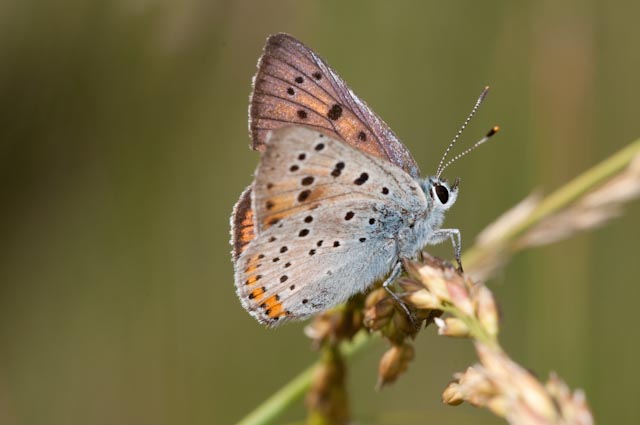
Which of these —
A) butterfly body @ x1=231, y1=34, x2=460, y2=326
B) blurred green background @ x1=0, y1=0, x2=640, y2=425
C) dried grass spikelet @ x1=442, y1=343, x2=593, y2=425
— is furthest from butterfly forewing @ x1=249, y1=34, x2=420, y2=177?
blurred green background @ x1=0, y1=0, x2=640, y2=425

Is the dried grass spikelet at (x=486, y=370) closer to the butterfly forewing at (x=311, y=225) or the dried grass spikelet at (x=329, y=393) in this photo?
the dried grass spikelet at (x=329, y=393)

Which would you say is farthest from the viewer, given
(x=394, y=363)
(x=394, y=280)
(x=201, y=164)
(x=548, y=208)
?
(x=201, y=164)

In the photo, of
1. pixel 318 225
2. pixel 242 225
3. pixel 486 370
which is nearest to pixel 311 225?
pixel 318 225

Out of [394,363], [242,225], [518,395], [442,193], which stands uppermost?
[242,225]

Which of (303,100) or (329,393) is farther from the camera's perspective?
(303,100)

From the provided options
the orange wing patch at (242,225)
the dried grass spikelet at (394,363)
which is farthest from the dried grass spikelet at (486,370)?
the orange wing patch at (242,225)

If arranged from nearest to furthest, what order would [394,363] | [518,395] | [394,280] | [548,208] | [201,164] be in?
[518,395] → [394,363] → [394,280] → [548,208] → [201,164]

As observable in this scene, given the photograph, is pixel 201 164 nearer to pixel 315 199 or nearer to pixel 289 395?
pixel 315 199

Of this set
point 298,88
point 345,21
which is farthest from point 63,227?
point 298,88

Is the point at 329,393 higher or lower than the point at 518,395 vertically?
higher
